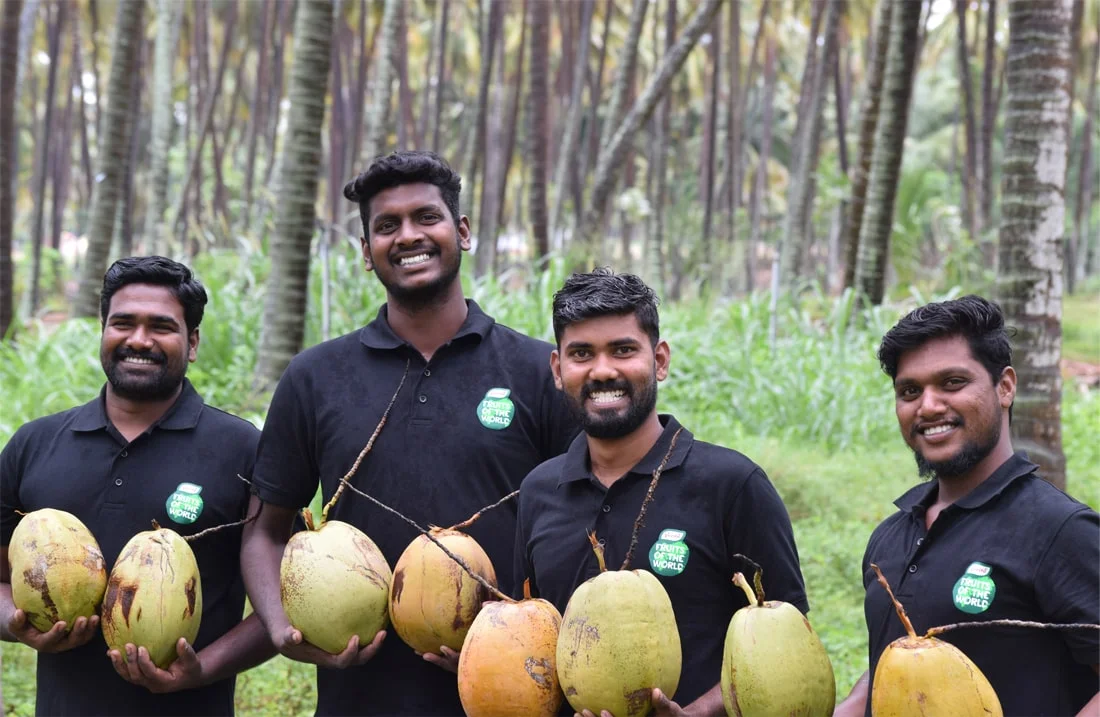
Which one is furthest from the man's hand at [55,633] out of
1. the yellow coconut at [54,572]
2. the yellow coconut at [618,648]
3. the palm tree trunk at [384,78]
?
the palm tree trunk at [384,78]

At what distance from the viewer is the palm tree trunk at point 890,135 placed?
9.20 meters

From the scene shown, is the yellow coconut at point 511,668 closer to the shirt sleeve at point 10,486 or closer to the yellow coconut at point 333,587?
the yellow coconut at point 333,587

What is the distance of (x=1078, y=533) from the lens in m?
2.40

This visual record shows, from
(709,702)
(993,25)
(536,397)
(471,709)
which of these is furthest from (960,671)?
(993,25)

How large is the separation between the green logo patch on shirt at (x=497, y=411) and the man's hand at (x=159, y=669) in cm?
93

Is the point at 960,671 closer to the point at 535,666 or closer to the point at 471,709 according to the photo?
the point at 535,666

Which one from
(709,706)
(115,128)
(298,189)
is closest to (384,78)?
(115,128)

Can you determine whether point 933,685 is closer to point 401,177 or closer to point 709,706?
point 709,706

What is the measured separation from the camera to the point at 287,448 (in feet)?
10.5

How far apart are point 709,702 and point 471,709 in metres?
0.51

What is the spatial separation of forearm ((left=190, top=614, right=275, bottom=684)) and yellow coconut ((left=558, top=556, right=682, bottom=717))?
1.11 meters

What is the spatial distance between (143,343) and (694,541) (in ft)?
5.36

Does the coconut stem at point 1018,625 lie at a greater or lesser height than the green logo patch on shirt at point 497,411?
lesser

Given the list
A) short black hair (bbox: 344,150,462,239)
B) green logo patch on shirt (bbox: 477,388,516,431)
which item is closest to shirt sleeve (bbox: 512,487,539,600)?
green logo patch on shirt (bbox: 477,388,516,431)
